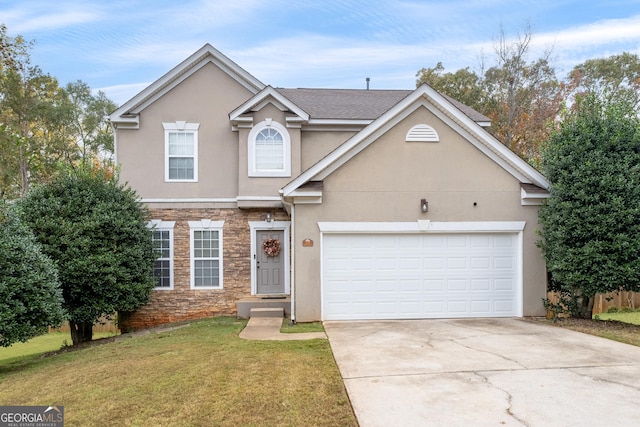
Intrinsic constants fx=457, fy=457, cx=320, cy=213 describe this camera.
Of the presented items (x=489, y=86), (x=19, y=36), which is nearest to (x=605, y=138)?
(x=489, y=86)

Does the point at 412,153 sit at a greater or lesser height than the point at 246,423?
greater

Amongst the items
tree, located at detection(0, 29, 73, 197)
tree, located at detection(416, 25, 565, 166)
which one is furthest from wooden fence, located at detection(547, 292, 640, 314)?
tree, located at detection(0, 29, 73, 197)

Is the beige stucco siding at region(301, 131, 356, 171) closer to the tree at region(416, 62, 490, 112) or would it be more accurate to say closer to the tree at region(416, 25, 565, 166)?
the tree at region(416, 25, 565, 166)

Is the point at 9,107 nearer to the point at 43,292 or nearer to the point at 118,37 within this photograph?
the point at 118,37

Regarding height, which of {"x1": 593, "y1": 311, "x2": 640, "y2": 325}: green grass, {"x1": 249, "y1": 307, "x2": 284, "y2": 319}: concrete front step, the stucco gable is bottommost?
{"x1": 593, "y1": 311, "x2": 640, "y2": 325}: green grass

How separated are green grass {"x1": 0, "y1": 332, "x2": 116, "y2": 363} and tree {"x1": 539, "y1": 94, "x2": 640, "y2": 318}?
13762mm

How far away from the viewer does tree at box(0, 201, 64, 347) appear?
8.58m

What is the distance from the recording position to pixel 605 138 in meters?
10.0

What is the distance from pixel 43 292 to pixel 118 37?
476 inches

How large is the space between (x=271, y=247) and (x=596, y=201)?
862 centimetres

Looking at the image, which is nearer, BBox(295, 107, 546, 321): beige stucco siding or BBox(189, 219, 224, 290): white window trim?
BBox(295, 107, 546, 321): beige stucco siding

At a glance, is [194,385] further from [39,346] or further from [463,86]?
[463,86]

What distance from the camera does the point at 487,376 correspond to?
6.28m

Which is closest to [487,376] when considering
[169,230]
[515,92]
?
[169,230]
